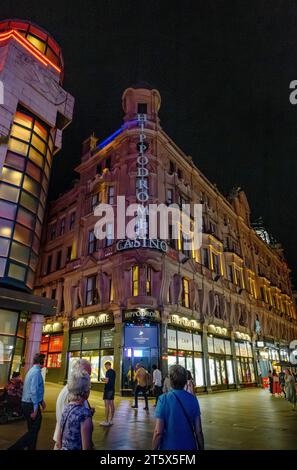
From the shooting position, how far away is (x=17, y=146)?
16141 millimetres

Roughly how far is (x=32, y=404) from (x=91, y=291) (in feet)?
62.5

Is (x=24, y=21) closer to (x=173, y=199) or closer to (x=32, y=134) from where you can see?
(x=32, y=134)

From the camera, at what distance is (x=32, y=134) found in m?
17.1

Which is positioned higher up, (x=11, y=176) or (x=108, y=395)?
(x=11, y=176)

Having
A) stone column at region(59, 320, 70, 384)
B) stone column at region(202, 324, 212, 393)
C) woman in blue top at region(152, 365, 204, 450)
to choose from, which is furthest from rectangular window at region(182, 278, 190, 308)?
woman in blue top at region(152, 365, 204, 450)

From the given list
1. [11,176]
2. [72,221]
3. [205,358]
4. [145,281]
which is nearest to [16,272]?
[11,176]

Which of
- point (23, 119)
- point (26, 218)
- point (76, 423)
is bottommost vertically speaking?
point (76, 423)

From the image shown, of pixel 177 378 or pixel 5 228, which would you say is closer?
pixel 177 378

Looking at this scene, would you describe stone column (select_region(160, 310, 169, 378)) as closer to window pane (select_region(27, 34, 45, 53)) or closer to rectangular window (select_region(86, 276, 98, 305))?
rectangular window (select_region(86, 276, 98, 305))

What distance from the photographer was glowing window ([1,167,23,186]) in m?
15.2

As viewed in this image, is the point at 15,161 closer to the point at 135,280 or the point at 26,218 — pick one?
the point at 26,218

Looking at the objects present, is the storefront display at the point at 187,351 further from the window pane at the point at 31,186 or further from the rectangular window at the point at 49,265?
the rectangular window at the point at 49,265

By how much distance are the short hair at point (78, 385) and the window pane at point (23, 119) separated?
53.8 feet
